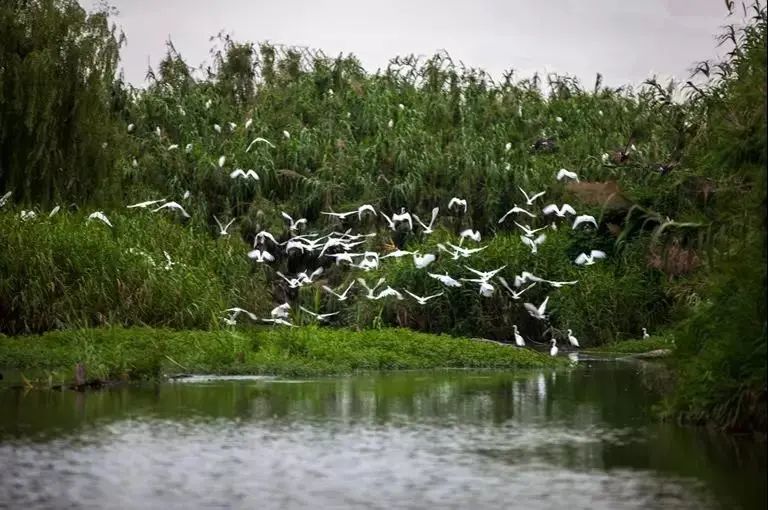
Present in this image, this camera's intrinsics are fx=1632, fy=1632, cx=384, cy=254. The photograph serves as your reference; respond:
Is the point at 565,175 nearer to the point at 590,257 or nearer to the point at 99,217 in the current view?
the point at 590,257

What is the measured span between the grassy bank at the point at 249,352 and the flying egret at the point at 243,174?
822 cm

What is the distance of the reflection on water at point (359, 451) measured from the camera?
405 inches

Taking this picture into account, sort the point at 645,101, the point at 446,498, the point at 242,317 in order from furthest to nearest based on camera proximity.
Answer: the point at 645,101 < the point at 242,317 < the point at 446,498

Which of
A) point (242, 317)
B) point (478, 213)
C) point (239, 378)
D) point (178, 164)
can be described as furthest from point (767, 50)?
point (178, 164)

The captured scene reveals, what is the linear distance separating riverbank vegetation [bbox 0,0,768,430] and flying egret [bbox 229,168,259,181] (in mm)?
351

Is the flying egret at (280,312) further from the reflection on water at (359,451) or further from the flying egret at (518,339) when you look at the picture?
the reflection on water at (359,451)

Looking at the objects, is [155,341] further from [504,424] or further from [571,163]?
[571,163]

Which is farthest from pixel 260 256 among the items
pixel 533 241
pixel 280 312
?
pixel 533 241

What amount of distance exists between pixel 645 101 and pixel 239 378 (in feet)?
68.8

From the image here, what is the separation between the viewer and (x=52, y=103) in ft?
94.3

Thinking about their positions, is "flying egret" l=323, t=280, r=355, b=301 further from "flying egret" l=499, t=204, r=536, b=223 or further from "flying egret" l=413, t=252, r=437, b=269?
"flying egret" l=499, t=204, r=536, b=223

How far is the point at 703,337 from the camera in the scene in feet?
47.9

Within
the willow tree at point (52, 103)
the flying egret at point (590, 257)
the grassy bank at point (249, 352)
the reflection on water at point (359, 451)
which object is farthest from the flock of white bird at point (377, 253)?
the reflection on water at point (359, 451)

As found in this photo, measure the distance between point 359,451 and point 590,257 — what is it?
1493cm
